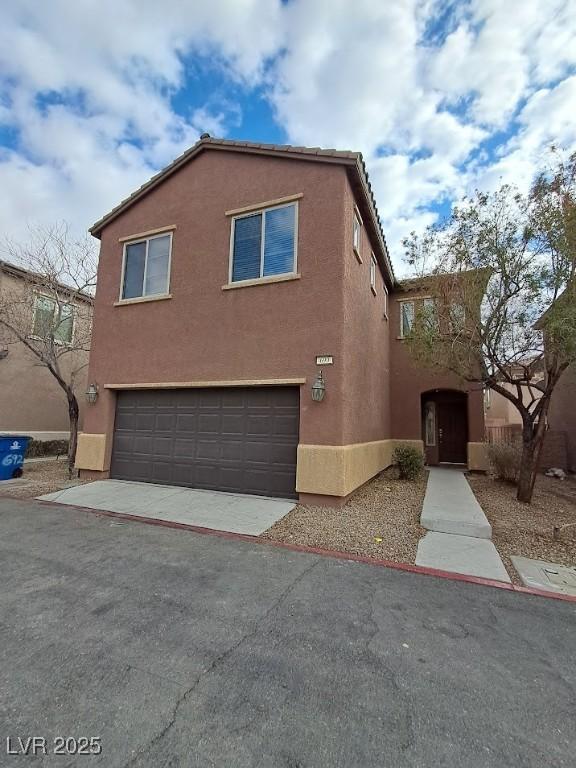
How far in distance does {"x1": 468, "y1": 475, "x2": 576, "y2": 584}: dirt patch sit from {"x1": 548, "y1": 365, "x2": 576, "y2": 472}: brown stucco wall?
2.40 meters

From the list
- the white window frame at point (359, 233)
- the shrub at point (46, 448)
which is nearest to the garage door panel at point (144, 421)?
the white window frame at point (359, 233)

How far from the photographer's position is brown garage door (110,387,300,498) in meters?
7.72

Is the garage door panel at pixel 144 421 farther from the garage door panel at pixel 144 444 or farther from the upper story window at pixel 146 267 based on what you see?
the upper story window at pixel 146 267

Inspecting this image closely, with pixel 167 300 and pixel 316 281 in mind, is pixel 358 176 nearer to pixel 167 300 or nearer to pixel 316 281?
pixel 316 281

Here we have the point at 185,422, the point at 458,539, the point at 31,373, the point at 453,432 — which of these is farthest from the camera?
the point at 453,432

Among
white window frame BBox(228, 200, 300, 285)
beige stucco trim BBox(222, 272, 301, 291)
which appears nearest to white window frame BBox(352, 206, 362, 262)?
white window frame BBox(228, 200, 300, 285)

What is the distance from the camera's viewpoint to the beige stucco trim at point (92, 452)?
30.6 feet

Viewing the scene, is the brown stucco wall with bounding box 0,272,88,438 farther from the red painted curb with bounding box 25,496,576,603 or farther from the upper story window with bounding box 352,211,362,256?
the upper story window with bounding box 352,211,362,256

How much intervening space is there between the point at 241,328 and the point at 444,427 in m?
9.81

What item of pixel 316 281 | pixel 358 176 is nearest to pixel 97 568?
pixel 316 281

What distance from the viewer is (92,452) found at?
371 inches

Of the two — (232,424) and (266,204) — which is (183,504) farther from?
(266,204)

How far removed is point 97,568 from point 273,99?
11.0m

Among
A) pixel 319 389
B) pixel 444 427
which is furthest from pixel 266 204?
pixel 444 427
